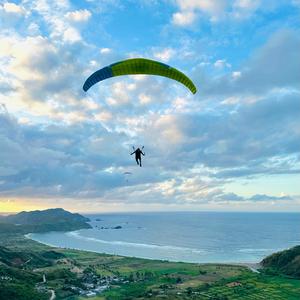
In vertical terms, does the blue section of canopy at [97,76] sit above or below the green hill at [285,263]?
above

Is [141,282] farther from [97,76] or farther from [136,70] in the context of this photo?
[136,70]

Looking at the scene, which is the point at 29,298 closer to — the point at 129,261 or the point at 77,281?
the point at 77,281

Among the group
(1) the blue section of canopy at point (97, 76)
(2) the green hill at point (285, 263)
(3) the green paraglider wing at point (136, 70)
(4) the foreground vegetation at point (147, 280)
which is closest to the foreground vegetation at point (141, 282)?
(4) the foreground vegetation at point (147, 280)

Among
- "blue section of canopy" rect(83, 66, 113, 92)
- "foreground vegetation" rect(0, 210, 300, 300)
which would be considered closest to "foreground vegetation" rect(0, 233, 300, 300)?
"foreground vegetation" rect(0, 210, 300, 300)

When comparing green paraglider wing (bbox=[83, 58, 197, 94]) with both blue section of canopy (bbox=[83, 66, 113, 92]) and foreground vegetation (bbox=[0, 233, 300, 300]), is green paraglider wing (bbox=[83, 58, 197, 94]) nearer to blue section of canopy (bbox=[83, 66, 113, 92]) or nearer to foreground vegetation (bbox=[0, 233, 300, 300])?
blue section of canopy (bbox=[83, 66, 113, 92])

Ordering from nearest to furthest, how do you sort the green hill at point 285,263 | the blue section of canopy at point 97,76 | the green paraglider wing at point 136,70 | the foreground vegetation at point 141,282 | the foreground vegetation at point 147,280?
the green paraglider wing at point 136,70 → the blue section of canopy at point 97,76 → the foreground vegetation at point 141,282 → the foreground vegetation at point 147,280 → the green hill at point 285,263

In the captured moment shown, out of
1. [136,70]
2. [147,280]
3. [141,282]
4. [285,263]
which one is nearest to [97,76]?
[136,70]

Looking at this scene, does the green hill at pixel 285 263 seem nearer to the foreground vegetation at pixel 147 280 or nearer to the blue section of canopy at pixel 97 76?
the foreground vegetation at pixel 147 280
